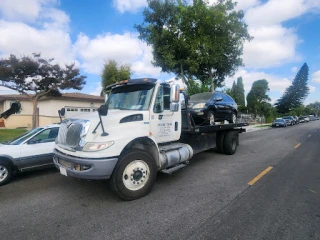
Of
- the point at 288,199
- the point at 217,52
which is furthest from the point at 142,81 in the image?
the point at 217,52

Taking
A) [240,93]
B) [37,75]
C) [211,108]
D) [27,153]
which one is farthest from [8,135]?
[240,93]

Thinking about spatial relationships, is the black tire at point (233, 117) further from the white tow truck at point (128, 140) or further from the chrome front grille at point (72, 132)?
the chrome front grille at point (72, 132)

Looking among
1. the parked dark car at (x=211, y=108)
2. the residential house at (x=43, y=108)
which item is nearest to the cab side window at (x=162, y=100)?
the parked dark car at (x=211, y=108)

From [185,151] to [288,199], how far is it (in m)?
2.46

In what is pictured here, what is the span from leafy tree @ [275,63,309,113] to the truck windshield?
77.6m

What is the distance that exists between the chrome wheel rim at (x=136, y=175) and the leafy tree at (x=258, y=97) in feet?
128

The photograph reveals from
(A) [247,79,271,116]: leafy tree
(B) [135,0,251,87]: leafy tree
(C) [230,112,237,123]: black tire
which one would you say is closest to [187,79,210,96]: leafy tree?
(B) [135,0,251,87]: leafy tree

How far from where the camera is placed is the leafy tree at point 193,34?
17.0 meters

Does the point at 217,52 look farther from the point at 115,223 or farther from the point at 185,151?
the point at 115,223

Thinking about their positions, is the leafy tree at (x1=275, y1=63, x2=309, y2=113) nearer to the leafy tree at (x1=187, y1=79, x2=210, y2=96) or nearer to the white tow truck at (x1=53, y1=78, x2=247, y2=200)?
the leafy tree at (x1=187, y1=79, x2=210, y2=96)

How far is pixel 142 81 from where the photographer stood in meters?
4.85

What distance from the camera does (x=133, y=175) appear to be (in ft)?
13.7

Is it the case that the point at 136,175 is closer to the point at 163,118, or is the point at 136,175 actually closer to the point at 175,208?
the point at 175,208

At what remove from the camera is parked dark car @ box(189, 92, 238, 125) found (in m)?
7.32
